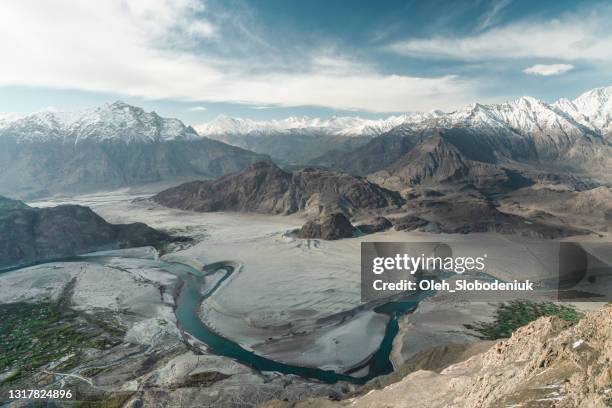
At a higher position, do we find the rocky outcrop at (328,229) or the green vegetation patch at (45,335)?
the rocky outcrop at (328,229)

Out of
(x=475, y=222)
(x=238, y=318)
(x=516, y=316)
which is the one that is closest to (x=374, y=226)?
(x=475, y=222)

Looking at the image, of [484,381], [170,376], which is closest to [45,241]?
[170,376]

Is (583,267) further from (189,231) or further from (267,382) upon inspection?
(189,231)

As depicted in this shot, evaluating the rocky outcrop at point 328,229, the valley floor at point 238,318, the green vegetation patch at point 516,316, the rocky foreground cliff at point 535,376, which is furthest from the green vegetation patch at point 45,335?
the rocky outcrop at point 328,229

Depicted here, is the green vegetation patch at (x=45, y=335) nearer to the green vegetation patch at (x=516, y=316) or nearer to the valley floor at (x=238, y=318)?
the valley floor at (x=238, y=318)

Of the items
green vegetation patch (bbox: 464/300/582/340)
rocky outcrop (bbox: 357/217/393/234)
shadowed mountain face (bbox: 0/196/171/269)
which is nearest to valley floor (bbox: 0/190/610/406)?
green vegetation patch (bbox: 464/300/582/340)

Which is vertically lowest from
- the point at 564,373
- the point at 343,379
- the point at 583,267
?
the point at 343,379

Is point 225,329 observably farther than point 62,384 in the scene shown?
Yes
